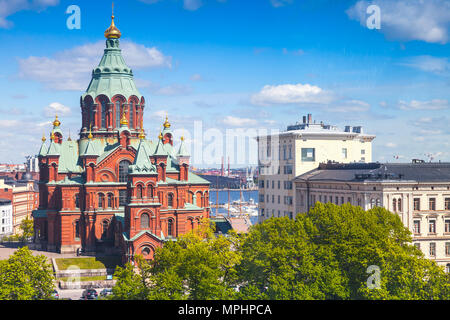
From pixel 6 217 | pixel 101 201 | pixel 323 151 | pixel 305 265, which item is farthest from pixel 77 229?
pixel 6 217

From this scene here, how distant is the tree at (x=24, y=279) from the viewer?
55250mm

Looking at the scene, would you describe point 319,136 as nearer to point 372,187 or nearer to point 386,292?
point 372,187

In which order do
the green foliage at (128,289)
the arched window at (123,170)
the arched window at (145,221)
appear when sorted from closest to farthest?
the green foliage at (128,289), the arched window at (145,221), the arched window at (123,170)

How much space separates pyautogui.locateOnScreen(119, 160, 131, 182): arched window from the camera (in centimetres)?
9338

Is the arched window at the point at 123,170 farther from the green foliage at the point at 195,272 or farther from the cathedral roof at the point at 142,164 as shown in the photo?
the green foliage at the point at 195,272

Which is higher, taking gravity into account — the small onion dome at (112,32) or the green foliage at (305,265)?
the small onion dome at (112,32)

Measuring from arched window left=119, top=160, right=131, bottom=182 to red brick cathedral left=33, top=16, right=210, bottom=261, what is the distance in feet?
0.48

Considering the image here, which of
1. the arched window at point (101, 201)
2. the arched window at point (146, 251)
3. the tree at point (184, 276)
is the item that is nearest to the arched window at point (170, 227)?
the arched window at point (101, 201)

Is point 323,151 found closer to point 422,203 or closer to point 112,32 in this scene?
point 422,203

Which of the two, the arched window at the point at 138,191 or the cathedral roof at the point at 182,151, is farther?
the cathedral roof at the point at 182,151

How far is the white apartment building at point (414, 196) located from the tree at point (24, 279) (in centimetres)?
4045

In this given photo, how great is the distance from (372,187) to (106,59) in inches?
1876

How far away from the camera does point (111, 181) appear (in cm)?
9319

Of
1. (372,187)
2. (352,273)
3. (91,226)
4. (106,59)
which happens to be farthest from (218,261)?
(106,59)
